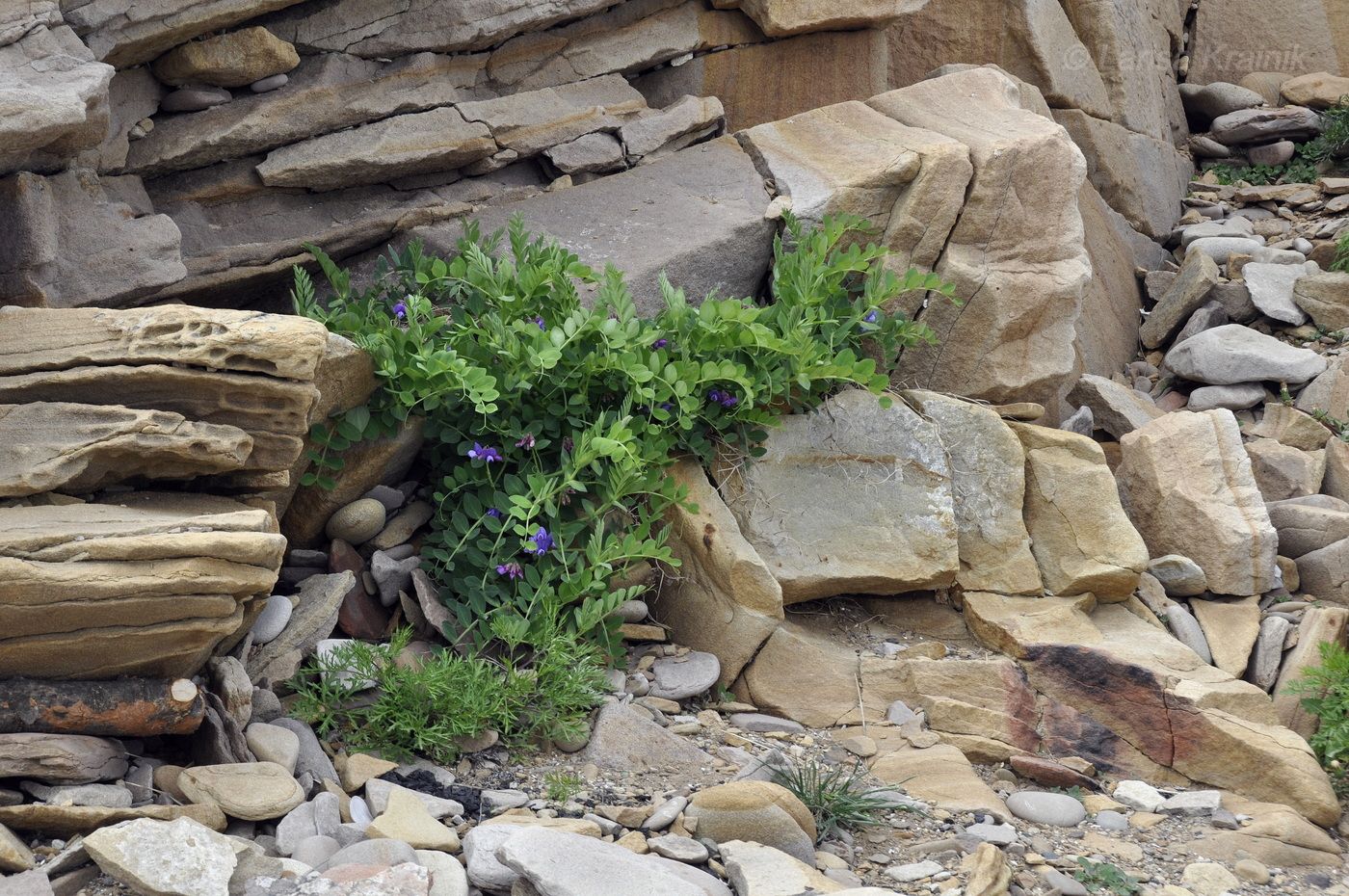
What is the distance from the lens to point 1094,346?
7.93 meters

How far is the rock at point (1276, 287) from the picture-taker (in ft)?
25.8

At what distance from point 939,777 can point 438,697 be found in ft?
5.23

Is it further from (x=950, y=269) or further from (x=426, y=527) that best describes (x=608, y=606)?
(x=950, y=269)

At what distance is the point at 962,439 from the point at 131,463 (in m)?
3.17

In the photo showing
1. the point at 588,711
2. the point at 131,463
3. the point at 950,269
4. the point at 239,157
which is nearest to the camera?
the point at 131,463

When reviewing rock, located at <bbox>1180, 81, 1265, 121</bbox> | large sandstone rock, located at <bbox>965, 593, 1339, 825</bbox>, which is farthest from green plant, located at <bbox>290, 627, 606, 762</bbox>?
rock, located at <bbox>1180, 81, 1265, 121</bbox>

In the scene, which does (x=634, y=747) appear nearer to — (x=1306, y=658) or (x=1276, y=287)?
(x=1306, y=658)

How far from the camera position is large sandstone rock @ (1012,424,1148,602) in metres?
5.18

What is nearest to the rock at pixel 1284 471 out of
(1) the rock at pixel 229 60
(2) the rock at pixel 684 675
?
(2) the rock at pixel 684 675

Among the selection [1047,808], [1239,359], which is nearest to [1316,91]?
[1239,359]

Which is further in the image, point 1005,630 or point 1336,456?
point 1336,456

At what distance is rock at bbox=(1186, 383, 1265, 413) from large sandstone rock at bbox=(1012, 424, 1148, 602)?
2243 mm

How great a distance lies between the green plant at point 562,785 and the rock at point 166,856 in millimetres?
973

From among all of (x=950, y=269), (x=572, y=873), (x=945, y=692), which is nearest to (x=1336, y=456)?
(x=950, y=269)
